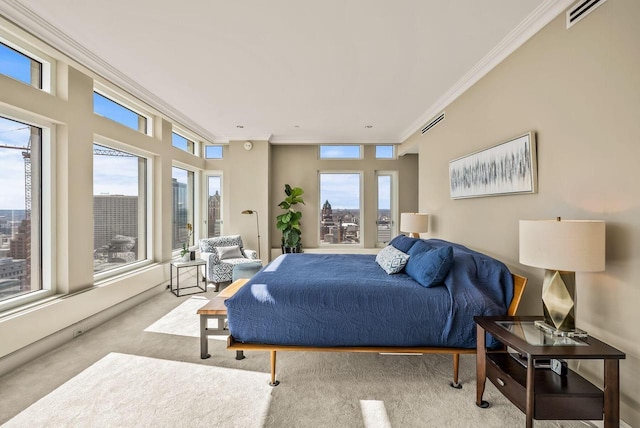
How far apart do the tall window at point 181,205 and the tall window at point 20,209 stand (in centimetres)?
222

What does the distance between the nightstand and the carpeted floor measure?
1.16ft

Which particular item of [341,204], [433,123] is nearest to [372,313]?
[433,123]

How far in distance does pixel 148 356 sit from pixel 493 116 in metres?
3.81

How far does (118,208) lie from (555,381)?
182 inches

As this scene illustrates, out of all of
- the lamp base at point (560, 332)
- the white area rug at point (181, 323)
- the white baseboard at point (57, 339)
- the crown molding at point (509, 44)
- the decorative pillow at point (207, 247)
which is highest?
the crown molding at point (509, 44)

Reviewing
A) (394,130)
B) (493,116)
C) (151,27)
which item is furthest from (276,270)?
(394,130)

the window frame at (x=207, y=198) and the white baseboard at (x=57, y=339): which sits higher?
the window frame at (x=207, y=198)

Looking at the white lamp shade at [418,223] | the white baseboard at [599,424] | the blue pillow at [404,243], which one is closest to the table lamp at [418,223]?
the white lamp shade at [418,223]

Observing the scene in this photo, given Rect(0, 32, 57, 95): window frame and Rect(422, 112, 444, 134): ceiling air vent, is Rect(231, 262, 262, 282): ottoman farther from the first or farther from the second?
Rect(422, 112, 444, 134): ceiling air vent

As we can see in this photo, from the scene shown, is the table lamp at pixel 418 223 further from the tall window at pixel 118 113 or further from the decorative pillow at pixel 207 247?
the tall window at pixel 118 113

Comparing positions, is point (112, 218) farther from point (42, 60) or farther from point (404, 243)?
point (404, 243)

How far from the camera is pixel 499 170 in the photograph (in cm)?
249

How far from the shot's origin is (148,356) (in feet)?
8.04

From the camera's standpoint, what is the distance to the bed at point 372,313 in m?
1.99
